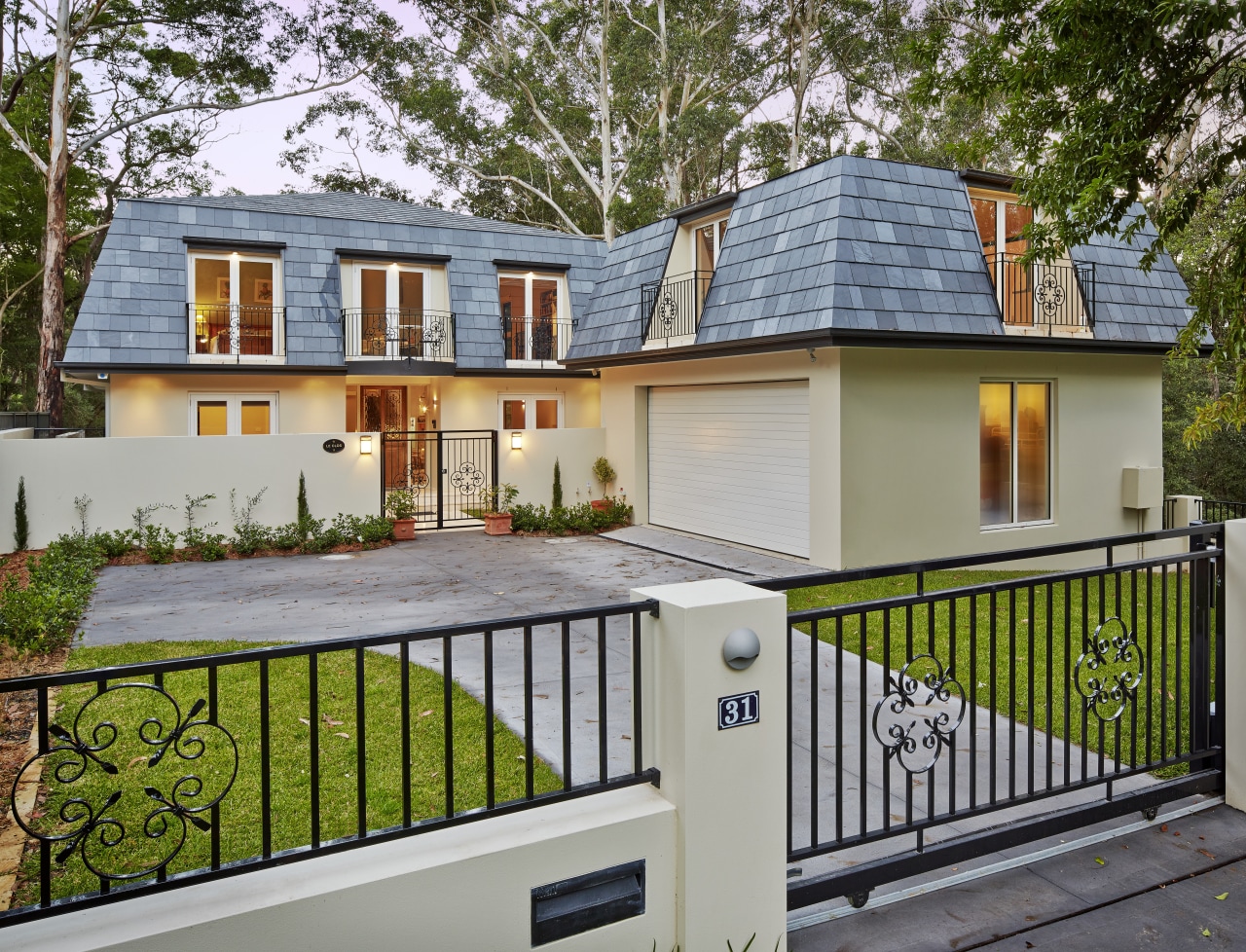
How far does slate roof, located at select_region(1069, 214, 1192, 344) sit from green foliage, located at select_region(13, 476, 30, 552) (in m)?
15.6

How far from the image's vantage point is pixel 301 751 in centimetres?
522

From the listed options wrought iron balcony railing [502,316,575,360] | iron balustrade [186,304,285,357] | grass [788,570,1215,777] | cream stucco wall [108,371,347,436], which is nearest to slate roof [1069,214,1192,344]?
grass [788,570,1215,777]

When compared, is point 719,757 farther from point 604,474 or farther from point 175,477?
point 604,474

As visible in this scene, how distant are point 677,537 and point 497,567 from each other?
12.1 feet

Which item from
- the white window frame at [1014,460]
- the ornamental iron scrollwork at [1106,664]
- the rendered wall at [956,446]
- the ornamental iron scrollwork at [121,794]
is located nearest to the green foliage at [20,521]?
the ornamental iron scrollwork at [121,794]

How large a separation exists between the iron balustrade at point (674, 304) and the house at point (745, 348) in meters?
0.05

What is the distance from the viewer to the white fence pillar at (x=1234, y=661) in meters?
4.26

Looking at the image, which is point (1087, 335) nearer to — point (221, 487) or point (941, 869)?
point (941, 869)

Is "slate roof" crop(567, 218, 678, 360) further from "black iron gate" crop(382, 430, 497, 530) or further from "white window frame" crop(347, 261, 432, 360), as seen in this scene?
"white window frame" crop(347, 261, 432, 360)

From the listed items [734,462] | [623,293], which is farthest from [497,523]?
[623,293]

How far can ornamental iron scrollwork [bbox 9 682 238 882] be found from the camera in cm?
229

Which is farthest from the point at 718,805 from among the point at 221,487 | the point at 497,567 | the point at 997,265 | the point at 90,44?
the point at 90,44

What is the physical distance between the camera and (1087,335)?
1246 cm

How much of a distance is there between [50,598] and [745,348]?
339 inches
